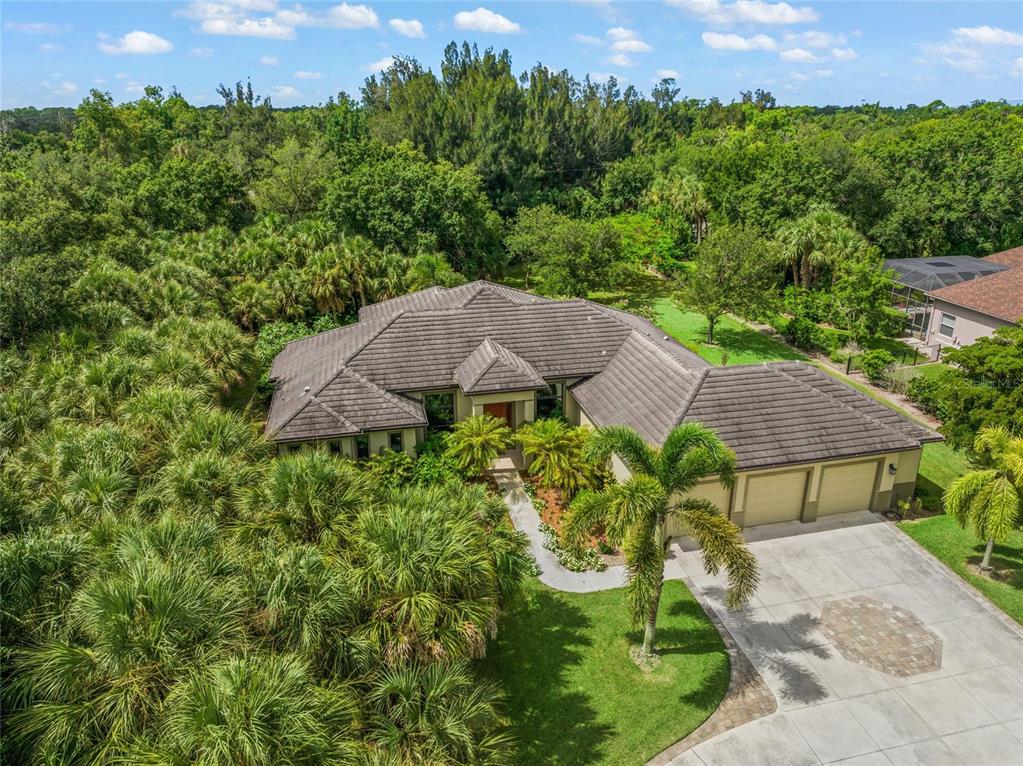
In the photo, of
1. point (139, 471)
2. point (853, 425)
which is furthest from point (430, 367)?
point (853, 425)

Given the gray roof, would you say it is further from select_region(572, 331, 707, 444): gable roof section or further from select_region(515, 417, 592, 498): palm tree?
select_region(515, 417, 592, 498): palm tree

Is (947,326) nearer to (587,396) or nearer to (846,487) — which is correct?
(846,487)

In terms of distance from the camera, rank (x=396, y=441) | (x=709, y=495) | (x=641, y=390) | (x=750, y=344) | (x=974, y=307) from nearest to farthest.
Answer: (x=709, y=495) < (x=641, y=390) < (x=396, y=441) < (x=974, y=307) < (x=750, y=344)

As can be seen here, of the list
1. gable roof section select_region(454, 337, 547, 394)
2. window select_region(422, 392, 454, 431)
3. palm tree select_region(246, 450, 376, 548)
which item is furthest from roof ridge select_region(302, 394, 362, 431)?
palm tree select_region(246, 450, 376, 548)

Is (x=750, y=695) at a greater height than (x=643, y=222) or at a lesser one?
lesser

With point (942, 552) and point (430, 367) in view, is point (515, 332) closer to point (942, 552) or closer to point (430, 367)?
point (430, 367)

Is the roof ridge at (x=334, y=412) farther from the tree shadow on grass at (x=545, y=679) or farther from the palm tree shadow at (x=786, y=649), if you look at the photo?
the palm tree shadow at (x=786, y=649)

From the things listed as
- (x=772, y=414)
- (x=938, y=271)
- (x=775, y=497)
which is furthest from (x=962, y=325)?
(x=775, y=497)
